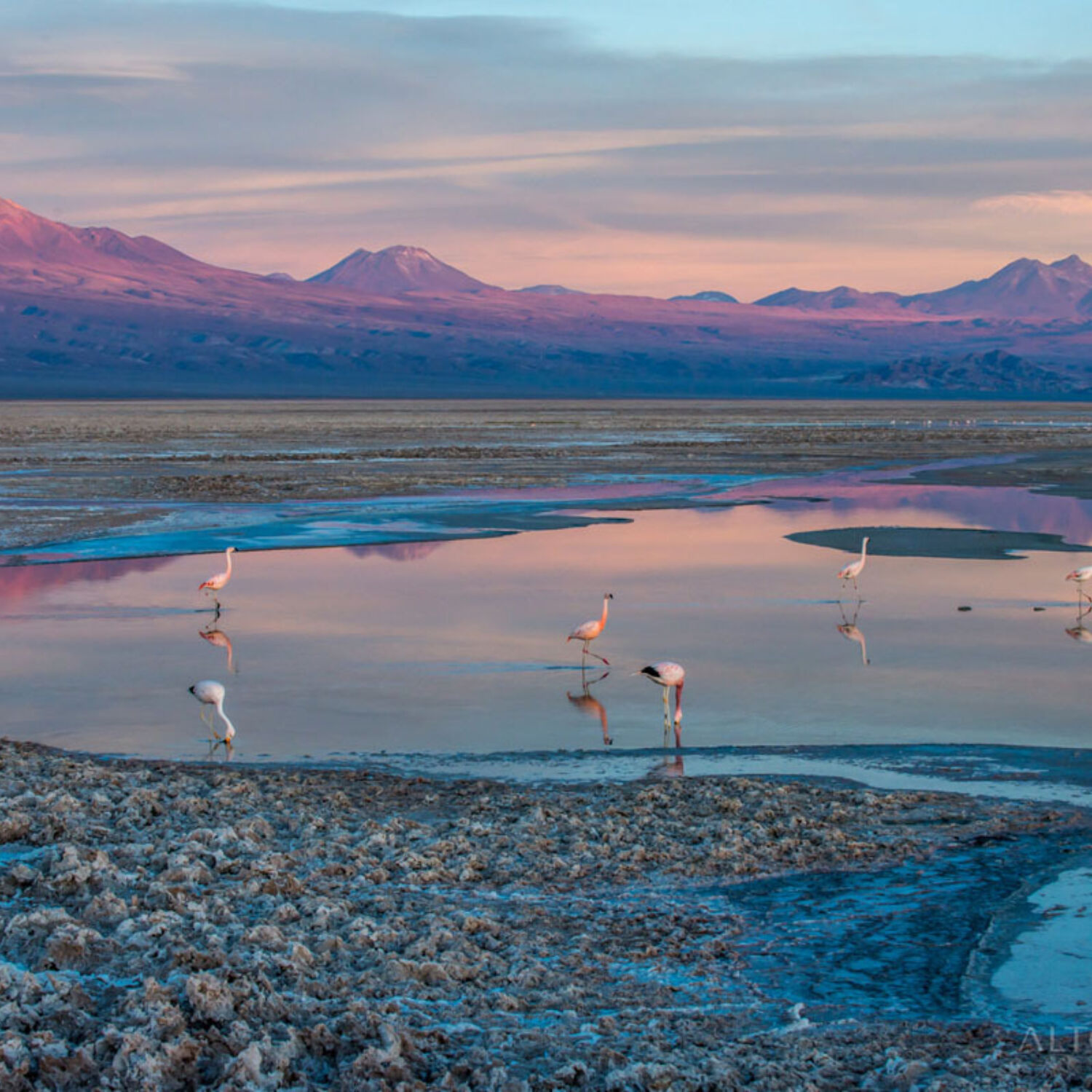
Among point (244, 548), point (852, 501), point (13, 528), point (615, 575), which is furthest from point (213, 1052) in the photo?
point (852, 501)

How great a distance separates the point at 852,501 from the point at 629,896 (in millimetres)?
23997

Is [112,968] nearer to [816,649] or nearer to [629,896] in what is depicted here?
[629,896]

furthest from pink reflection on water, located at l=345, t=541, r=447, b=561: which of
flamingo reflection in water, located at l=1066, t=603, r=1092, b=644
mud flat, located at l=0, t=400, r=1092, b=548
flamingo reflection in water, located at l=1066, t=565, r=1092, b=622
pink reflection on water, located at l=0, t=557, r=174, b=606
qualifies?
flamingo reflection in water, located at l=1066, t=603, r=1092, b=644

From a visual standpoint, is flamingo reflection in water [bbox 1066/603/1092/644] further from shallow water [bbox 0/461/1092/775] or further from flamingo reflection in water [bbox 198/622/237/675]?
flamingo reflection in water [bbox 198/622/237/675]

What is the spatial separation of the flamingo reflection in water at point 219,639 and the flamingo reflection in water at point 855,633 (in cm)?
569

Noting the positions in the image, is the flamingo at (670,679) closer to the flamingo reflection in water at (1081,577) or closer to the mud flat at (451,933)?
the mud flat at (451,933)

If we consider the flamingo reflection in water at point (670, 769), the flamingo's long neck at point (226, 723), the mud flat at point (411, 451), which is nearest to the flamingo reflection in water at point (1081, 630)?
the flamingo reflection in water at point (670, 769)

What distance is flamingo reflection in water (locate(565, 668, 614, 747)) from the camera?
11.4 meters

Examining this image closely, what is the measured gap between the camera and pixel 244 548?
22047 millimetres

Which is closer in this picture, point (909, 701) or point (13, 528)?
point (909, 701)

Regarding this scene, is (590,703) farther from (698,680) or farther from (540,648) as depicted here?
(540,648)

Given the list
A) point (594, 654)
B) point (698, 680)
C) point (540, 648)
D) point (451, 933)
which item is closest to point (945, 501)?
point (540, 648)

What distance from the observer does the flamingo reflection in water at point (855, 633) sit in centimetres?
1363

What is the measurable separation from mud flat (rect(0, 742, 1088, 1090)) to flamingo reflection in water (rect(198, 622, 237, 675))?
4.17 metres
